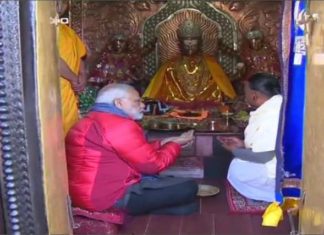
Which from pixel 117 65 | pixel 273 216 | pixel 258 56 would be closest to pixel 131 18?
pixel 117 65

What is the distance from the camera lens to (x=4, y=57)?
2205 mm

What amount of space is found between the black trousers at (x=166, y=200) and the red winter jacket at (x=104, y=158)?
111 millimetres

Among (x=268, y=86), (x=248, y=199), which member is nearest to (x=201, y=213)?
(x=248, y=199)

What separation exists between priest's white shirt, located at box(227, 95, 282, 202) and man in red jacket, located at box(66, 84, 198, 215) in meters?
0.53

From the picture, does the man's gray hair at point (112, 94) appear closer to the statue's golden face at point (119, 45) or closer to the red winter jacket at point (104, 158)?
the red winter jacket at point (104, 158)

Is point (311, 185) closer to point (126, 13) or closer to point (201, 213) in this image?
point (201, 213)

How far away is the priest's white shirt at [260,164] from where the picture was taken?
3.85 metres

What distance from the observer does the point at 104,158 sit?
352cm

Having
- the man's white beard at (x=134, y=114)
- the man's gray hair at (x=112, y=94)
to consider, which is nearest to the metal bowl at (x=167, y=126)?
the man's white beard at (x=134, y=114)

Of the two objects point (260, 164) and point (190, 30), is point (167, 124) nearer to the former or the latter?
point (260, 164)

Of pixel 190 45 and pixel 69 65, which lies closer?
pixel 69 65

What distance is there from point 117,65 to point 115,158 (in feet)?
12.7

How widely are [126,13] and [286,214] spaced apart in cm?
463

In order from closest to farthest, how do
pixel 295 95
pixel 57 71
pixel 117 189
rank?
1. pixel 57 71
2. pixel 295 95
3. pixel 117 189
